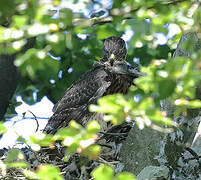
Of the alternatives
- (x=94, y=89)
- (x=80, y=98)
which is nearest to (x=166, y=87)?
(x=94, y=89)

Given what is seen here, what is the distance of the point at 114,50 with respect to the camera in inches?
272

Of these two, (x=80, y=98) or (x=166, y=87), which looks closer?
(x=166, y=87)

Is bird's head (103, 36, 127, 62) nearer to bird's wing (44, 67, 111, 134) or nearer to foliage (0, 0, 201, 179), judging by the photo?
bird's wing (44, 67, 111, 134)

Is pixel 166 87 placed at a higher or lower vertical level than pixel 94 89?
higher

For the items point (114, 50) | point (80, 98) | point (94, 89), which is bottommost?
point (80, 98)

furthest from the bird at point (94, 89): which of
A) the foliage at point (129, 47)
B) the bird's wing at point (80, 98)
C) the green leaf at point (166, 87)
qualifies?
the green leaf at point (166, 87)

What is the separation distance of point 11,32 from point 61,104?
409 cm

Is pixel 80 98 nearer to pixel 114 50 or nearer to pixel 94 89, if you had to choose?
pixel 94 89

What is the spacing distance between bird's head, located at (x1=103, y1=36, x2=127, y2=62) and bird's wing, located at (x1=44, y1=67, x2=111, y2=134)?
19 cm

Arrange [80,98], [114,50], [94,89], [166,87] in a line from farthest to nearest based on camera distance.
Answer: [114,50] < [80,98] < [94,89] < [166,87]

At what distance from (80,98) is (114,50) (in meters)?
0.69

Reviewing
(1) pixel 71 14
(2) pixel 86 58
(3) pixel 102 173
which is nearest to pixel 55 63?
(1) pixel 71 14

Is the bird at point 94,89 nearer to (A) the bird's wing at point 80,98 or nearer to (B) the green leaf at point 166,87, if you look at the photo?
(A) the bird's wing at point 80,98

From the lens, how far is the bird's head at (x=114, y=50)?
6836 millimetres
